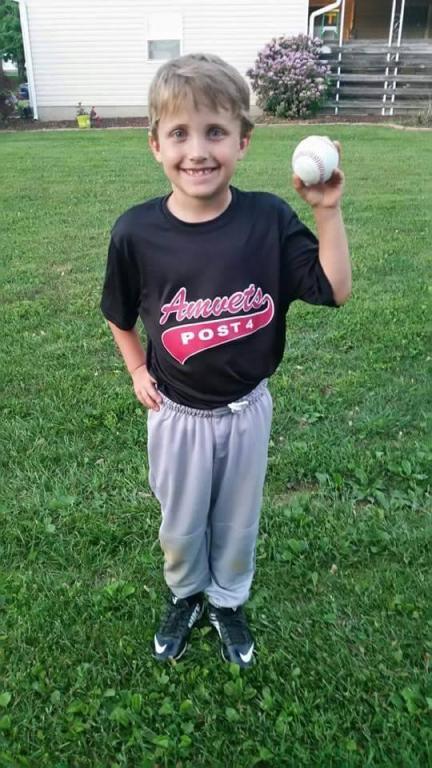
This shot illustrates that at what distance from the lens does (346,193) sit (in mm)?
8242

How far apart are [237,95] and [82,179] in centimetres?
821

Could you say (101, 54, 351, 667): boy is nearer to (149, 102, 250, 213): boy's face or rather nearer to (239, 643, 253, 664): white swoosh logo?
(149, 102, 250, 213): boy's face

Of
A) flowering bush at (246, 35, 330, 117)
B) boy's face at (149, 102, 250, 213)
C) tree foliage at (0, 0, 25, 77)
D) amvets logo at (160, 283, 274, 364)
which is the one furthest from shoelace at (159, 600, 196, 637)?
tree foliage at (0, 0, 25, 77)

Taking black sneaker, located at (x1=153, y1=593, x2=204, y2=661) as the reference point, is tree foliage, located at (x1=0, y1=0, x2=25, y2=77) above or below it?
above

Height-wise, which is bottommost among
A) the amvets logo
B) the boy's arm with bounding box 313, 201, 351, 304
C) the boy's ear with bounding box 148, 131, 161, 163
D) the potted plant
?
the potted plant

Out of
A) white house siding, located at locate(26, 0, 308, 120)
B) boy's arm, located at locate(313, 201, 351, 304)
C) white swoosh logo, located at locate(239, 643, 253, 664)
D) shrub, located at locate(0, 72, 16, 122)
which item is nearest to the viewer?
boy's arm, located at locate(313, 201, 351, 304)

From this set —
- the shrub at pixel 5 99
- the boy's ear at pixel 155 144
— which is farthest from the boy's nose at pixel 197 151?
the shrub at pixel 5 99

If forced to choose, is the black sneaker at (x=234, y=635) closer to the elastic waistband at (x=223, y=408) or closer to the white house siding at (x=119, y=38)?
the elastic waistband at (x=223, y=408)

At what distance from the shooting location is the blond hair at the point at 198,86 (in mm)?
1641

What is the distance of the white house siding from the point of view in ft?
53.1

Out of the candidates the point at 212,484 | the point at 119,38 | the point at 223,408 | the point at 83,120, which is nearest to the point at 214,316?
the point at 223,408

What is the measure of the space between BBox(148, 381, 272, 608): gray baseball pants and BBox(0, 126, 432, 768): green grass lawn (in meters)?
0.26

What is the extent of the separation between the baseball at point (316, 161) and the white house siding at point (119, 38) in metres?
16.3

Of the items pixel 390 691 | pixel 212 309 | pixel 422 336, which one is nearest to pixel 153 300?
pixel 212 309
